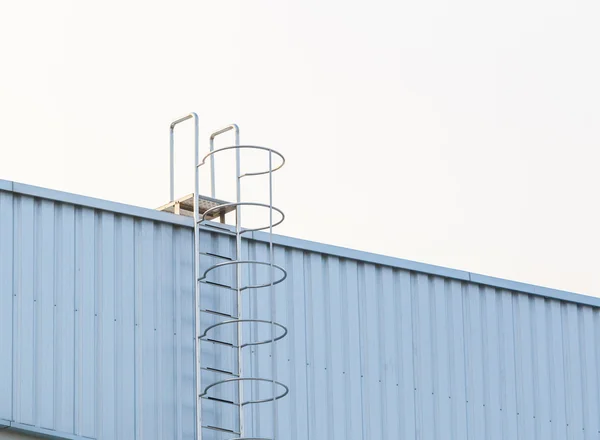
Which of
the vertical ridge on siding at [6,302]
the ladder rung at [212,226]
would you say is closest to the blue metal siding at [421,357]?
the ladder rung at [212,226]

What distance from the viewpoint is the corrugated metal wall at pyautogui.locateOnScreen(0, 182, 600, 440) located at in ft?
50.8

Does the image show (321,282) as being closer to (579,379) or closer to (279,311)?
(279,311)

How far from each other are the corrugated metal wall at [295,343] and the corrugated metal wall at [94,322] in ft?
0.05

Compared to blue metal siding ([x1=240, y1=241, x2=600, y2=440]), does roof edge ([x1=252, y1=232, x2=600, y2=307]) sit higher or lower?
higher

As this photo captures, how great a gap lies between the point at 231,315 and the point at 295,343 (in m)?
1.03

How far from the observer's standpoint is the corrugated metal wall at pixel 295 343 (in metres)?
15.5

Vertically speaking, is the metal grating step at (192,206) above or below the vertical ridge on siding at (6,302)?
above

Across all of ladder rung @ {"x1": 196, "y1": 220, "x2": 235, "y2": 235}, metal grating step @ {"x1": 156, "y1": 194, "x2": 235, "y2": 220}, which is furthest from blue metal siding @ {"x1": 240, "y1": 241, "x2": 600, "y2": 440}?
metal grating step @ {"x1": 156, "y1": 194, "x2": 235, "y2": 220}

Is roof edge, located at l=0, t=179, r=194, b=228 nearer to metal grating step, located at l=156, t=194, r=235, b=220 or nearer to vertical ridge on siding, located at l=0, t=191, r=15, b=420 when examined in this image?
vertical ridge on siding, located at l=0, t=191, r=15, b=420

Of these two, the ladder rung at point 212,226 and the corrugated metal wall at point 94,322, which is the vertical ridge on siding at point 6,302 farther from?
the ladder rung at point 212,226

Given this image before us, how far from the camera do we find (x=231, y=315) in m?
16.8

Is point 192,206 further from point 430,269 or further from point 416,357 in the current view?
point 416,357

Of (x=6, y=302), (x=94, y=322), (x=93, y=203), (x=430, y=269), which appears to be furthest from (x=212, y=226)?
(x=430, y=269)

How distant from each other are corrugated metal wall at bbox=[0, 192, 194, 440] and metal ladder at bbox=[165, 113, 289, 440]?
9.7 inches
